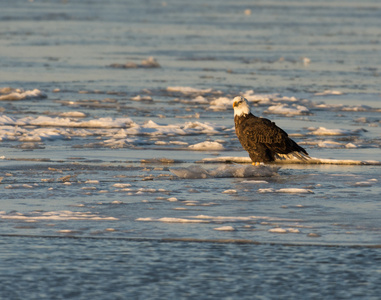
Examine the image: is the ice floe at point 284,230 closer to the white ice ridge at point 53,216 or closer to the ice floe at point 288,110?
the white ice ridge at point 53,216

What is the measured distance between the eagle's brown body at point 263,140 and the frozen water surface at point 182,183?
239 mm

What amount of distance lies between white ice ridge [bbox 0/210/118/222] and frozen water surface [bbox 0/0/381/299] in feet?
0.06

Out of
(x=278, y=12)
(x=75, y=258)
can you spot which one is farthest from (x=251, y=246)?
(x=278, y=12)

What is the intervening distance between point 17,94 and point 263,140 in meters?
8.35

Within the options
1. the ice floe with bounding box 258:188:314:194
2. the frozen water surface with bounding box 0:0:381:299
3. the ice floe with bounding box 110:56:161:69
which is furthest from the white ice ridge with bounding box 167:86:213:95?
the ice floe with bounding box 258:188:314:194

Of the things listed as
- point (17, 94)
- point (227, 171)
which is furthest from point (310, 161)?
point (17, 94)

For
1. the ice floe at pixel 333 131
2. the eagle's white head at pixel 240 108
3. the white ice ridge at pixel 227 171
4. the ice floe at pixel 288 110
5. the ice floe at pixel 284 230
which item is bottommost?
the ice floe at pixel 284 230

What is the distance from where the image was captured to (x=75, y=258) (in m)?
6.75

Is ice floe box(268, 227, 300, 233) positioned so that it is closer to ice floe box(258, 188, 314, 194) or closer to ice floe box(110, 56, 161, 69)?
ice floe box(258, 188, 314, 194)

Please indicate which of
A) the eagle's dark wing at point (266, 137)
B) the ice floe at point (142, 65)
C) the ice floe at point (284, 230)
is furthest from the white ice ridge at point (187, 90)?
the ice floe at point (284, 230)

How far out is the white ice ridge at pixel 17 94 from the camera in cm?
→ 1806

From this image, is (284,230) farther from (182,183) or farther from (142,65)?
(142,65)

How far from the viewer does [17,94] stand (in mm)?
18250

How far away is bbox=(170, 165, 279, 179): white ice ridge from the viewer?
10289 millimetres
